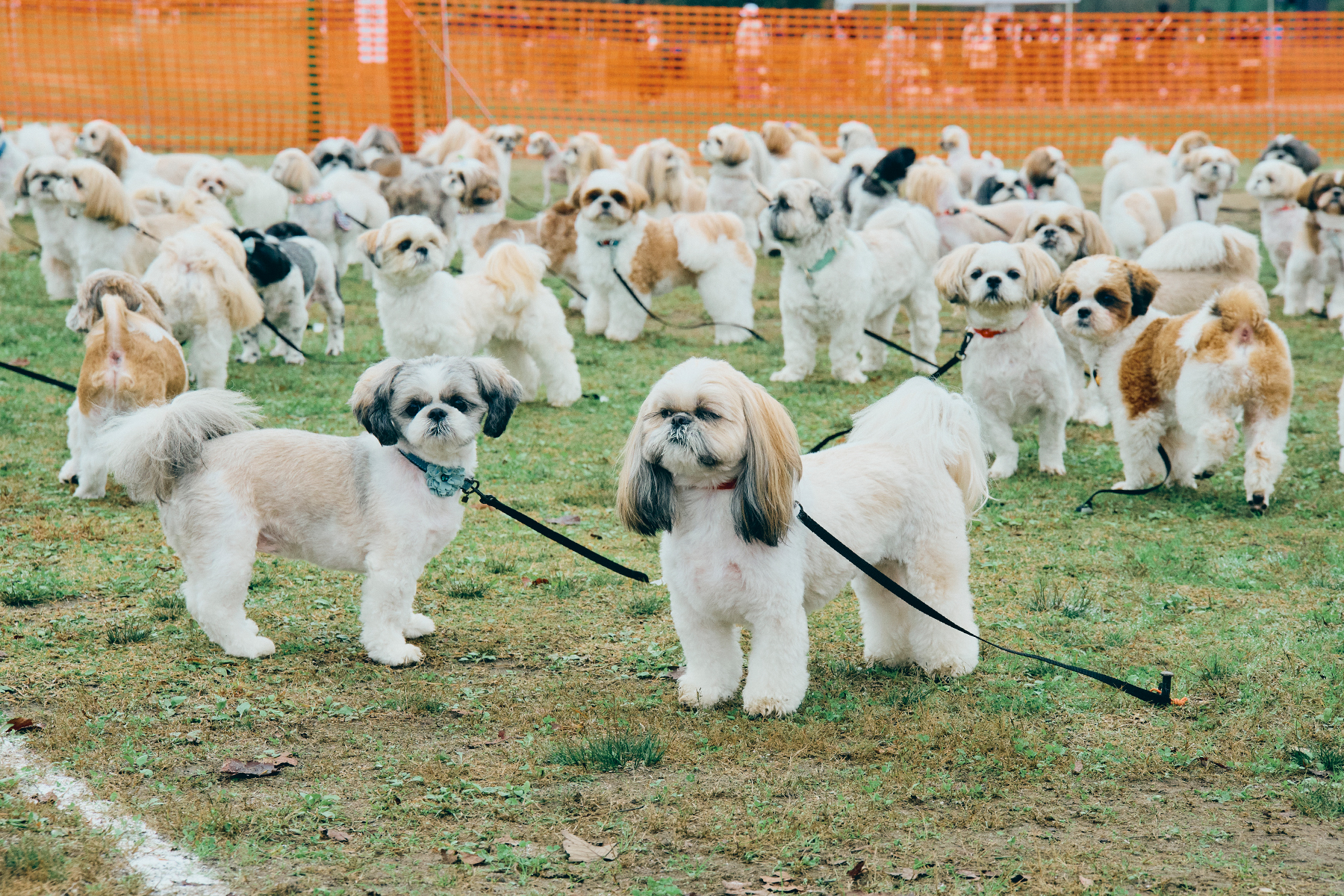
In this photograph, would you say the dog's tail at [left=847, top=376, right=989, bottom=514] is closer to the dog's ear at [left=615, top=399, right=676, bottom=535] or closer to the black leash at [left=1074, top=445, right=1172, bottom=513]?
the dog's ear at [left=615, top=399, right=676, bottom=535]

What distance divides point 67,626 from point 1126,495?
5.41m

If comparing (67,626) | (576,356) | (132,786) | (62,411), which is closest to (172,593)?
(67,626)

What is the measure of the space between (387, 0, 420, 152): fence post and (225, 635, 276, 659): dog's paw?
16.5 meters

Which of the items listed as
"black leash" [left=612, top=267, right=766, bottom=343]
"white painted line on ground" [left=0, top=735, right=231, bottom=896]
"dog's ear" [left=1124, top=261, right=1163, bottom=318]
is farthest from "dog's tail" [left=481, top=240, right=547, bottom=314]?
"white painted line on ground" [left=0, top=735, right=231, bottom=896]

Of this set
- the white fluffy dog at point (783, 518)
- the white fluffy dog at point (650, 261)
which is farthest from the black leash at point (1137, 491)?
the white fluffy dog at point (650, 261)

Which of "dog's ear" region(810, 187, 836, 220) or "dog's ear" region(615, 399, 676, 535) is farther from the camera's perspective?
"dog's ear" region(810, 187, 836, 220)

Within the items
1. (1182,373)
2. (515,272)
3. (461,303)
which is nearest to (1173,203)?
(1182,373)

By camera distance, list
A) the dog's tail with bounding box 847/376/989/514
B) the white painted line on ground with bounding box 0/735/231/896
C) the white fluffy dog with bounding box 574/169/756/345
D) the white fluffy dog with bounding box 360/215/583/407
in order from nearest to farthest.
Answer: the white painted line on ground with bounding box 0/735/231/896 < the dog's tail with bounding box 847/376/989/514 < the white fluffy dog with bounding box 360/215/583/407 < the white fluffy dog with bounding box 574/169/756/345

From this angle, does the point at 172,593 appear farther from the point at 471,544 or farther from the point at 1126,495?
the point at 1126,495

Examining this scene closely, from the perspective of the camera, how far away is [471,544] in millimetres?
5941

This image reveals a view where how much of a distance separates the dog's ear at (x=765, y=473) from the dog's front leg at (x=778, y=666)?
32 cm

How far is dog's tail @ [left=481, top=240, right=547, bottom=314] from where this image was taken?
809cm

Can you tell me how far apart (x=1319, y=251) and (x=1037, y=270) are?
6.69 m

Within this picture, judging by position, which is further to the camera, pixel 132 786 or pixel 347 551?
pixel 347 551
